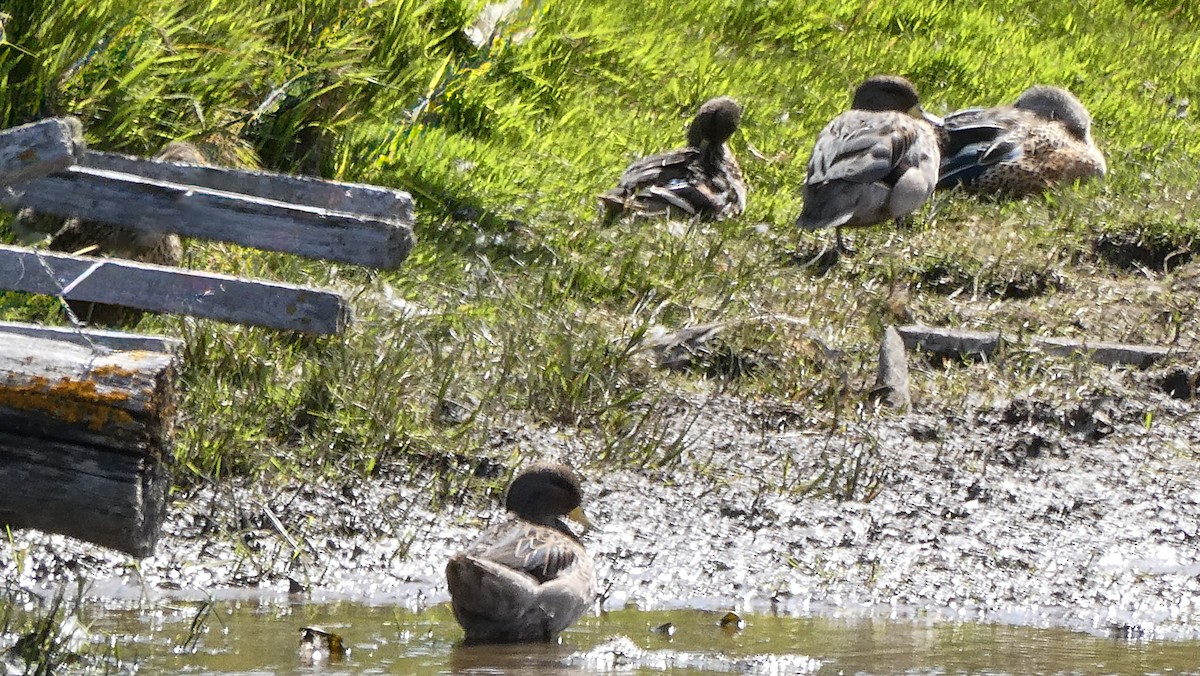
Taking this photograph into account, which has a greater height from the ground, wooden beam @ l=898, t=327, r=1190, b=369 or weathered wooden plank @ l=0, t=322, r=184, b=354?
wooden beam @ l=898, t=327, r=1190, b=369

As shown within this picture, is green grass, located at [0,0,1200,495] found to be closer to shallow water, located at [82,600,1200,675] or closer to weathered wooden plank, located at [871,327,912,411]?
weathered wooden plank, located at [871,327,912,411]

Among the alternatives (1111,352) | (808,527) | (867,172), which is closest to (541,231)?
(867,172)

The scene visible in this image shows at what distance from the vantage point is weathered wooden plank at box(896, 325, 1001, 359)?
771 centimetres

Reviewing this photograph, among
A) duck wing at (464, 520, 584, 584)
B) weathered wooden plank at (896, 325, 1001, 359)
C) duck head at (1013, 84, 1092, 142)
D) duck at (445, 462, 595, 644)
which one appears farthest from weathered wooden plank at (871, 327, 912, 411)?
duck head at (1013, 84, 1092, 142)

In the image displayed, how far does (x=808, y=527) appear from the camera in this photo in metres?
5.77

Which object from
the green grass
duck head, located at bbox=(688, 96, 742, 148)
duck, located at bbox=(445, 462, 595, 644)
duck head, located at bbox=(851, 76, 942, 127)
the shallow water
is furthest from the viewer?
duck head, located at bbox=(851, 76, 942, 127)

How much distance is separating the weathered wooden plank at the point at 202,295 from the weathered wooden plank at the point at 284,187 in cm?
49

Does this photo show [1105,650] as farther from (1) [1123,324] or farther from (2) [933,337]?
(1) [1123,324]

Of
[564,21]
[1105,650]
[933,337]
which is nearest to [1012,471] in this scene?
[933,337]

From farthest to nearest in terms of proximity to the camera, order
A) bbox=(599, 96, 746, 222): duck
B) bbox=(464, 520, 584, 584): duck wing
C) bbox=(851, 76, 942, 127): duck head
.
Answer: bbox=(851, 76, 942, 127): duck head, bbox=(599, 96, 746, 222): duck, bbox=(464, 520, 584, 584): duck wing

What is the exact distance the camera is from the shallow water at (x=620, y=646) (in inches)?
165

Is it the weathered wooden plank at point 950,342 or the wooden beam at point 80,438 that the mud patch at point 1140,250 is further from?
the wooden beam at point 80,438

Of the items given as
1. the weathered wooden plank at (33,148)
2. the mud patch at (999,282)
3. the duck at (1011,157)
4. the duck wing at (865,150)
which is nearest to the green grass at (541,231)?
the mud patch at (999,282)

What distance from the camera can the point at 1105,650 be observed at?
4.61 meters
